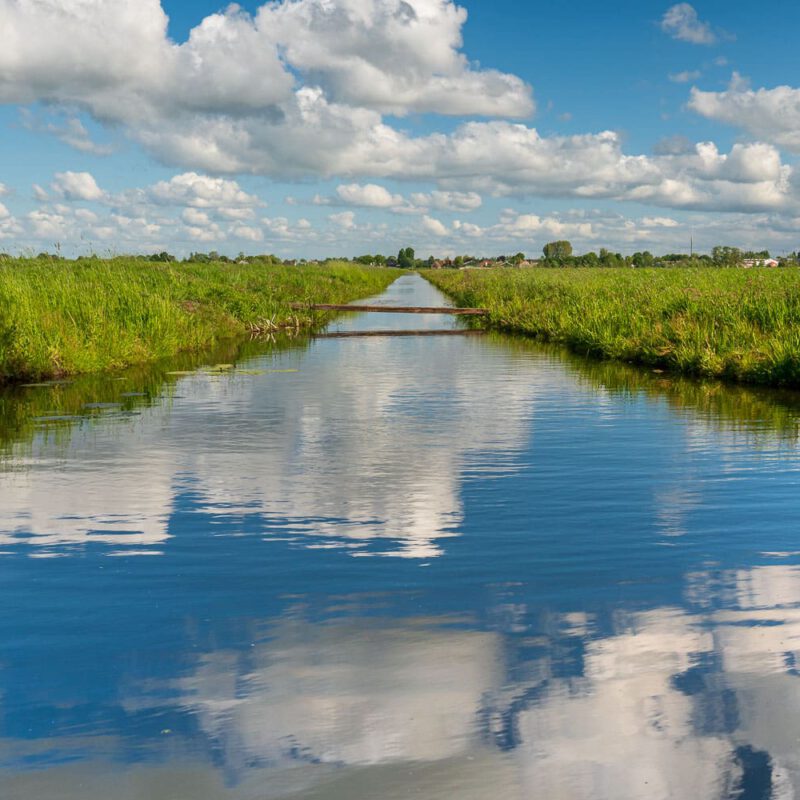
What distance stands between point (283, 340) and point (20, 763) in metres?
24.1

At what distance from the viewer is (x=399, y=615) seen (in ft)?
19.0

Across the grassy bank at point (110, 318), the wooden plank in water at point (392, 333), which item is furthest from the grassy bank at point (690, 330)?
the grassy bank at point (110, 318)

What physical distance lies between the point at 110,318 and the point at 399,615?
52.7ft

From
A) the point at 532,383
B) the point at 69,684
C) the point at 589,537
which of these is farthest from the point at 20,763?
the point at 532,383

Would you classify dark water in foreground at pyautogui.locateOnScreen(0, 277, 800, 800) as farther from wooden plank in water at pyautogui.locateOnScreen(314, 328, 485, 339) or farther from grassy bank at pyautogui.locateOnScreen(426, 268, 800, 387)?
wooden plank in water at pyautogui.locateOnScreen(314, 328, 485, 339)

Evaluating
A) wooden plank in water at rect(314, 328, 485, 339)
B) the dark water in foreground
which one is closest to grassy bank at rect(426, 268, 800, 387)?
wooden plank in water at rect(314, 328, 485, 339)

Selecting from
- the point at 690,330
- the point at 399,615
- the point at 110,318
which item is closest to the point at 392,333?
the point at 110,318

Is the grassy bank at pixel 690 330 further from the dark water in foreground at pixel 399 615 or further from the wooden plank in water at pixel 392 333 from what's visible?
the dark water in foreground at pixel 399 615

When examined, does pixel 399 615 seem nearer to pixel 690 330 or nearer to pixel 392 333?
pixel 690 330

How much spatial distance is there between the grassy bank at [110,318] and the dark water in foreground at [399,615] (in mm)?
5003

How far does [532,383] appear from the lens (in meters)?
17.4

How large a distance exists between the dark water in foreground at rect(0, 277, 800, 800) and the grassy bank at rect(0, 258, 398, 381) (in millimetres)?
5003

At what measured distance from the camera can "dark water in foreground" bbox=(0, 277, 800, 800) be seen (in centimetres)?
413

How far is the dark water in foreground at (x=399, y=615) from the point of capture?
413 cm
